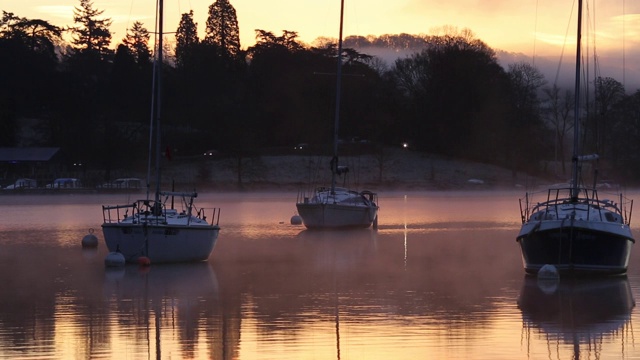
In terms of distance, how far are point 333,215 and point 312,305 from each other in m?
25.4

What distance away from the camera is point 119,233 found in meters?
32.5

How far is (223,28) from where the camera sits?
14225cm

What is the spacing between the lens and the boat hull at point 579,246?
95.7 ft

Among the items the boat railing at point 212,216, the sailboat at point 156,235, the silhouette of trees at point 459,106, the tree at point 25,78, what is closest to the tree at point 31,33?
the tree at point 25,78

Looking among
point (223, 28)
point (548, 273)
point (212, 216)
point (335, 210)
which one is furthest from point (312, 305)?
point (223, 28)

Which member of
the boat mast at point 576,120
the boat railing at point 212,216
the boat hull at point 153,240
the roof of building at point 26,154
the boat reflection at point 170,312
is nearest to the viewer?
the boat reflection at point 170,312

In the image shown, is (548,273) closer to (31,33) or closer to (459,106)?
(459,106)

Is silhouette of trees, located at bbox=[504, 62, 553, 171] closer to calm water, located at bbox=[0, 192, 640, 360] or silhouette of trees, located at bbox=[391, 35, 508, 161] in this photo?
silhouette of trees, located at bbox=[391, 35, 508, 161]

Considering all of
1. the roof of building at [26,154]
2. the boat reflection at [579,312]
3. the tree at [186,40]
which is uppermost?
the tree at [186,40]

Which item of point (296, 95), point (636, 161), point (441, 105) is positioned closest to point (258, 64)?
point (296, 95)

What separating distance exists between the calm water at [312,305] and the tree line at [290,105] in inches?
2957

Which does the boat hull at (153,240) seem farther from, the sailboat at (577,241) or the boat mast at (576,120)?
the boat mast at (576,120)

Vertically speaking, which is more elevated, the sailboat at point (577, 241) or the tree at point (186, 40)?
the tree at point (186, 40)

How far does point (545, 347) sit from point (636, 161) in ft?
365
